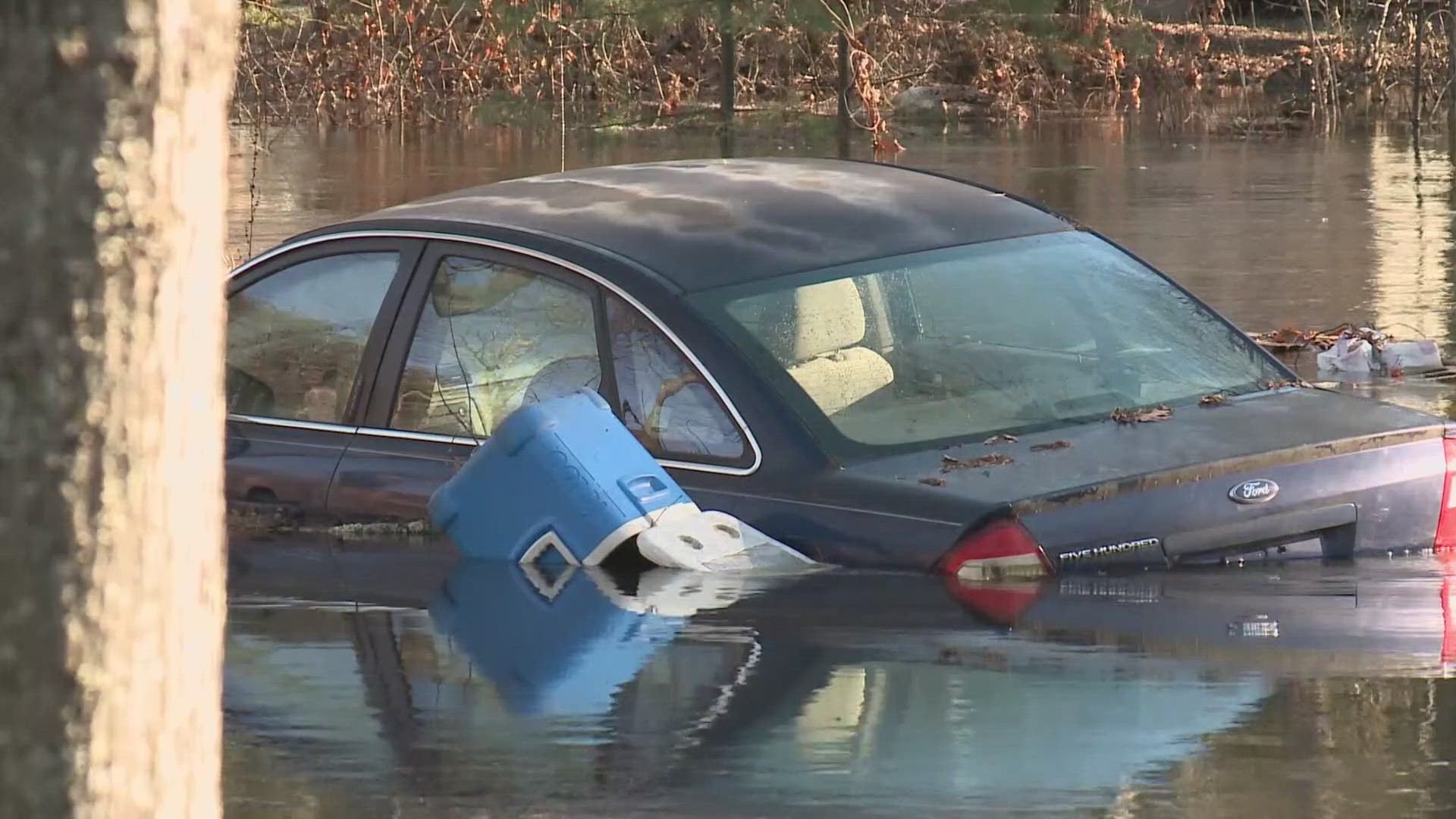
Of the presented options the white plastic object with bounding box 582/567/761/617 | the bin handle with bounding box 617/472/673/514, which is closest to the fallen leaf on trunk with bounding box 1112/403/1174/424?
the white plastic object with bounding box 582/567/761/617

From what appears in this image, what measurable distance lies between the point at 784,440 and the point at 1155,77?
27080 mm

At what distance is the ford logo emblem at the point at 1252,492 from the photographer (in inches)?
251

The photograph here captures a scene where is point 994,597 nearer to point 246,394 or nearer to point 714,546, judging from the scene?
point 714,546

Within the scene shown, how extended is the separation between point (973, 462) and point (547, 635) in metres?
1.11

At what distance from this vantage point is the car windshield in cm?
682

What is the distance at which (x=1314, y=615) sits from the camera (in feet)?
20.3

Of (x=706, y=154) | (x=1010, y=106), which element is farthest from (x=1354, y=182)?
(x=1010, y=106)

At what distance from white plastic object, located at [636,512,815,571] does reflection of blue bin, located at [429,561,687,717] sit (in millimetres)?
202

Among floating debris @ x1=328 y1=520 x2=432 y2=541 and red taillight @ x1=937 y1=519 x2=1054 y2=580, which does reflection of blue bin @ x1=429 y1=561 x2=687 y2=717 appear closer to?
floating debris @ x1=328 y1=520 x2=432 y2=541

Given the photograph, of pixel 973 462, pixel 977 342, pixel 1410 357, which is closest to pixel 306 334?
pixel 977 342

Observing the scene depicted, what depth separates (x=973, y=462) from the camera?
21.2ft

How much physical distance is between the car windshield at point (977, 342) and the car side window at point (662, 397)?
15 cm

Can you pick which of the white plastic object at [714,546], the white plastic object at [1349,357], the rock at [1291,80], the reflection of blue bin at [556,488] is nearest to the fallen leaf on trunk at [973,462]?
the white plastic object at [714,546]

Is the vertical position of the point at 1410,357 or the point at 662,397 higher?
the point at 662,397
